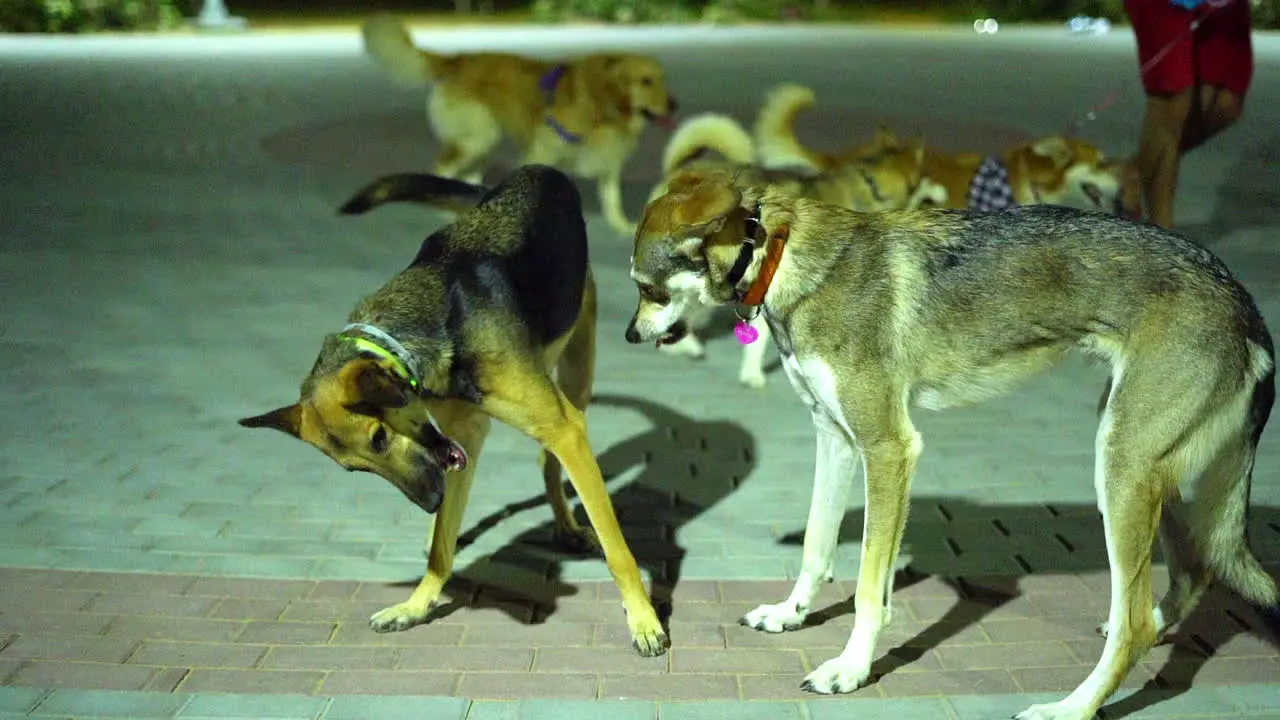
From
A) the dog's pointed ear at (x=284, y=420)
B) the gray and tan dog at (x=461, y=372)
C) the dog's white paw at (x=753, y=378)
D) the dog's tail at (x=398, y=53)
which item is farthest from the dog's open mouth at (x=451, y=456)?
the dog's tail at (x=398, y=53)

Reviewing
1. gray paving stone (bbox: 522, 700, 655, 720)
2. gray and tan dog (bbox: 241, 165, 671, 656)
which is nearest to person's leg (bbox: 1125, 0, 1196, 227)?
gray and tan dog (bbox: 241, 165, 671, 656)

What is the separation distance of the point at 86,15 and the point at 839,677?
1299 inches

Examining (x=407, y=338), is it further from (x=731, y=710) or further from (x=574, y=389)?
(x=731, y=710)

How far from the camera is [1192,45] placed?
7891mm

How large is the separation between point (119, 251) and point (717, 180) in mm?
7773

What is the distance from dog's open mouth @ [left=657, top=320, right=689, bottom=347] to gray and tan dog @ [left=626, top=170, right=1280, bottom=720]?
8 centimetres

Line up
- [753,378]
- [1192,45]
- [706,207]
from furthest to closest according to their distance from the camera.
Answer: [1192,45], [753,378], [706,207]

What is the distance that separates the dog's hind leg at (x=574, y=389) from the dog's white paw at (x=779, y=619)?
0.93m

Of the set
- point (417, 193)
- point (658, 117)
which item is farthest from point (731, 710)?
point (658, 117)

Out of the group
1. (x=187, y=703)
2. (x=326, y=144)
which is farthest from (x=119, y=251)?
(x=187, y=703)

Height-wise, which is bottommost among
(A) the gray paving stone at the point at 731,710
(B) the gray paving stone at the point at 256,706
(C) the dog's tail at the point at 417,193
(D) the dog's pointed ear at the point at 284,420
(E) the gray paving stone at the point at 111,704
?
(E) the gray paving stone at the point at 111,704

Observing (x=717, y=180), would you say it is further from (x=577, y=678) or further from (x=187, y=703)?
(x=187, y=703)

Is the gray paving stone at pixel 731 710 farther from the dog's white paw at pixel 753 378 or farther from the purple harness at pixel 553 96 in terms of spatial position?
the purple harness at pixel 553 96

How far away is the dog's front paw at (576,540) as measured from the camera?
4852mm
